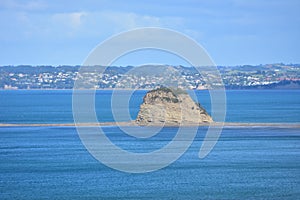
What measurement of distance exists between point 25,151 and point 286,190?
1210 inches

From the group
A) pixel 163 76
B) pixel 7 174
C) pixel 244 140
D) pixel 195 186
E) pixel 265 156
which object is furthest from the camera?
pixel 163 76

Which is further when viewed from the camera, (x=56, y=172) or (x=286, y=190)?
(x=56, y=172)

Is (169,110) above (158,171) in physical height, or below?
above

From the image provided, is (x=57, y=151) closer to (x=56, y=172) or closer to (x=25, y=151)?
(x=25, y=151)

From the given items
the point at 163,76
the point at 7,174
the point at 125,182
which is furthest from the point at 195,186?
the point at 163,76

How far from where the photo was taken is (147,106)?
325ft

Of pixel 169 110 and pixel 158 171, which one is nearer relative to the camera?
pixel 158 171

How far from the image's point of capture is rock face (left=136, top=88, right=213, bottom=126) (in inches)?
3868

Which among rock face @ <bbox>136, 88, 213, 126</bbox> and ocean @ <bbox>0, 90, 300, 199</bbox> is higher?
rock face @ <bbox>136, 88, 213, 126</bbox>

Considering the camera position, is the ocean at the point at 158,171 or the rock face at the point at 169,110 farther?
the rock face at the point at 169,110

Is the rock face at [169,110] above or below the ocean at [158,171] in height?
above

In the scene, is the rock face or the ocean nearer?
the ocean

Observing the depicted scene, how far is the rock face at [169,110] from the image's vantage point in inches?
3868

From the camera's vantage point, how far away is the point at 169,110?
9938 centimetres
